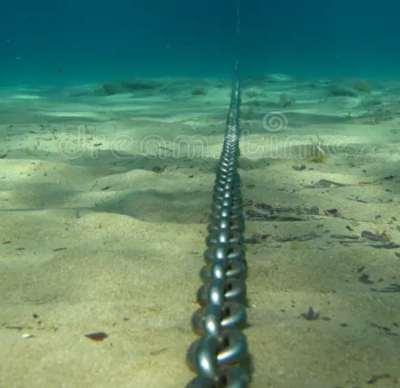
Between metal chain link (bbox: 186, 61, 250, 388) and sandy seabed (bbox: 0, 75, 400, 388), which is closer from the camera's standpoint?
metal chain link (bbox: 186, 61, 250, 388)

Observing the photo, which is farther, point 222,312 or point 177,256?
point 177,256

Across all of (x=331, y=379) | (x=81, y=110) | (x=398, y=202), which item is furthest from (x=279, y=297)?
(x=81, y=110)

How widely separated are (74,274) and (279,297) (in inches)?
31.5

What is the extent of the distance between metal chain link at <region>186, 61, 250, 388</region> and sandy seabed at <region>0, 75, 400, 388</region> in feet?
0.52

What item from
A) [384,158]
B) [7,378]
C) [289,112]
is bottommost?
[7,378]

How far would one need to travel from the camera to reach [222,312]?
1.09 m

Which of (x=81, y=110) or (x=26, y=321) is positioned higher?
(x=81, y=110)

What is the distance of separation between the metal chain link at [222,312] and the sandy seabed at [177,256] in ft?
0.52

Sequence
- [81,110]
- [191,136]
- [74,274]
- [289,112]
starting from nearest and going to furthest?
[74,274] → [191,136] → [289,112] → [81,110]

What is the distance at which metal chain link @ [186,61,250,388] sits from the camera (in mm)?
883

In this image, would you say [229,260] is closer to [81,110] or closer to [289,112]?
[289,112]

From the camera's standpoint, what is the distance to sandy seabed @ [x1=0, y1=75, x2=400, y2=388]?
115 centimetres

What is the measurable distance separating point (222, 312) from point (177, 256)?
2.69 ft

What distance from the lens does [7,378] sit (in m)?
1.07
